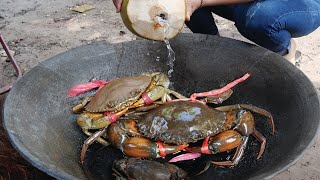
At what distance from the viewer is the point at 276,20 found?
2.74 m

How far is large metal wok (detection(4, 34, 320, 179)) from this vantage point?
192 centimetres

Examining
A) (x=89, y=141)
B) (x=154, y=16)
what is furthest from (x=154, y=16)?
(x=89, y=141)

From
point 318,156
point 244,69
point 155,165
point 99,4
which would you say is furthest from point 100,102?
point 99,4

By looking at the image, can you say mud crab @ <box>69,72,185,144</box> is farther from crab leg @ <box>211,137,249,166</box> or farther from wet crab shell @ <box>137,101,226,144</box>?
crab leg @ <box>211,137,249,166</box>

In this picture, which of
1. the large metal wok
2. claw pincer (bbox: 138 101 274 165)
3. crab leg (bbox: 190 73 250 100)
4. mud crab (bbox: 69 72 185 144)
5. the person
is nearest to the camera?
the large metal wok

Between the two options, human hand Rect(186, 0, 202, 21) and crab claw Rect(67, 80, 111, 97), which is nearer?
human hand Rect(186, 0, 202, 21)

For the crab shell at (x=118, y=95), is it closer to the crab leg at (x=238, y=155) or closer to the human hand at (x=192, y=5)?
the human hand at (x=192, y=5)

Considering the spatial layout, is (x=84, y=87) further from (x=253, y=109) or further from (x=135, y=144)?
(x=253, y=109)

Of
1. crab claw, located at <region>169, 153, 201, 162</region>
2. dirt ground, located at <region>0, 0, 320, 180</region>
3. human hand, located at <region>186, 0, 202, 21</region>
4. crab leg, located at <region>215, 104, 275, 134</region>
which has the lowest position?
dirt ground, located at <region>0, 0, 320, 180</region>

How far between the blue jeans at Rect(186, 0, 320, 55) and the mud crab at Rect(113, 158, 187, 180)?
1.26 metres

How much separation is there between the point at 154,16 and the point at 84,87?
0.68m

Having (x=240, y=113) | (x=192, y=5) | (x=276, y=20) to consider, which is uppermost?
(x=192, y=5)

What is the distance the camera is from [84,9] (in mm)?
5203

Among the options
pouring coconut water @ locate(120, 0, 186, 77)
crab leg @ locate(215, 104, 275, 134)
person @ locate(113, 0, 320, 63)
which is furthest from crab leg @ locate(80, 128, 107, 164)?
person @ locate(113, 0, 320, 63)
